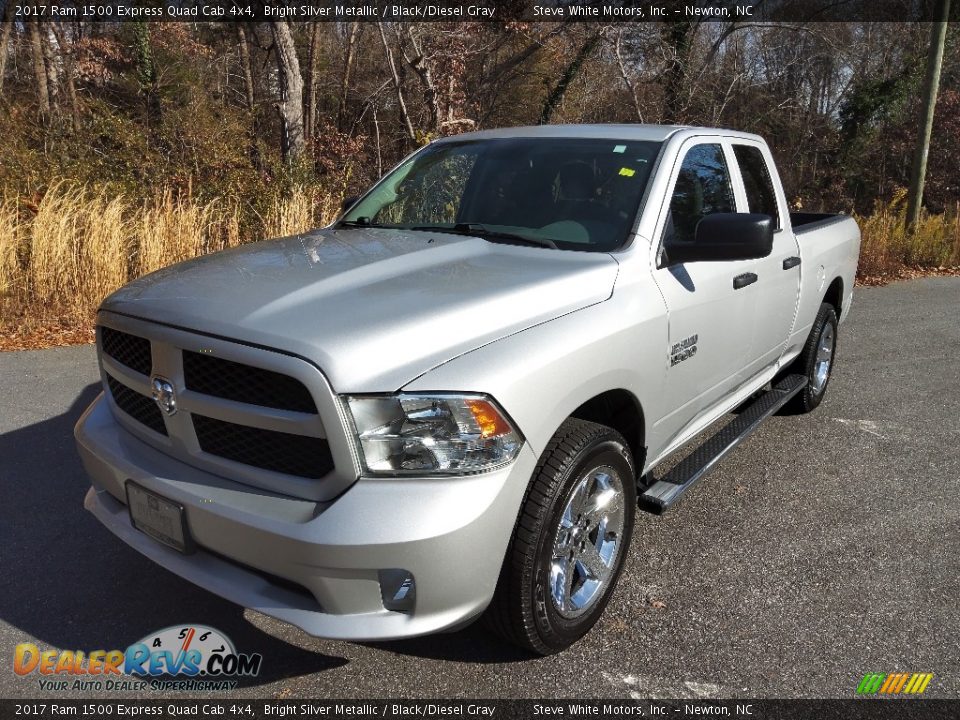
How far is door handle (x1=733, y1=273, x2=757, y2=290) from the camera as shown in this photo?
3686 mm

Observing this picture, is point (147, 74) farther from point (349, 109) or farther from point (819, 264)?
point (819, 264)

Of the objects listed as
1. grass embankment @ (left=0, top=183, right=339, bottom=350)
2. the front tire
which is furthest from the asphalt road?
grass embankment @ (left=0, top=183, right=339, bottom=350)

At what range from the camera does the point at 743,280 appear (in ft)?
12.3

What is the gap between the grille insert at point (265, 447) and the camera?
2.25m

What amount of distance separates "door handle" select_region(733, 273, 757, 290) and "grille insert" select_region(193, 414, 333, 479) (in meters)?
2.32

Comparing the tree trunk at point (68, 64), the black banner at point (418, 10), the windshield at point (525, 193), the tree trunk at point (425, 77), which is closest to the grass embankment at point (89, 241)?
the windshield at point (525, 193)

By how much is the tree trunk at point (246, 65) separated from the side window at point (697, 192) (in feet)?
59.3

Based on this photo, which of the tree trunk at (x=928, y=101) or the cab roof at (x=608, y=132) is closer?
the cab roof at (x=608, y=132)

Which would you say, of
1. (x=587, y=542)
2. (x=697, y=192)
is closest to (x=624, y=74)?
(x=697, y=192)

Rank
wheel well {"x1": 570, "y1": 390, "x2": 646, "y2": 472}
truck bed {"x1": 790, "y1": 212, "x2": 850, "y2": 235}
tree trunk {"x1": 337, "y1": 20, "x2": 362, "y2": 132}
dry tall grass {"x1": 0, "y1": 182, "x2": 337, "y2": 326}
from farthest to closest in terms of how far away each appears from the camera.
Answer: tree trunk {"x1": 337, "y1": 20, "x2": 362, "y2": 132} < dry tall grass {"x1": 0, "y1": 182, "x2": 337, "y2": 326} < truck bed {"x1": 790, "y1": 212, "x2": 850, "y2": 235} < wheel well {"x1": 570, "y1": 390, "x2": 646, "y2": 472}

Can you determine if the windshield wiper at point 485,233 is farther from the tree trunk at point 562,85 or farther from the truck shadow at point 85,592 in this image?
the tree trunk at point 562,85

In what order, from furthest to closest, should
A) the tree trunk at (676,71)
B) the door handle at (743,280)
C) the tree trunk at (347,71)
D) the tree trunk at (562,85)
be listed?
the tree trunk at (347,71), the tree trunk at (562,85), the tree trunk at (676,71), the door handle at (743,280)

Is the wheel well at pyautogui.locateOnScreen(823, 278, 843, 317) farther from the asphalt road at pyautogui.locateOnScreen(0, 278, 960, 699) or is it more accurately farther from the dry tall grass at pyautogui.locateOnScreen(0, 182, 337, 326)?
the dry tall grass at pyautogui.locateOnScreen(0, 182, 337, 326)

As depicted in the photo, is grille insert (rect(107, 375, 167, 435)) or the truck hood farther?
grille insert (rect(107, 375, 167, 435))
